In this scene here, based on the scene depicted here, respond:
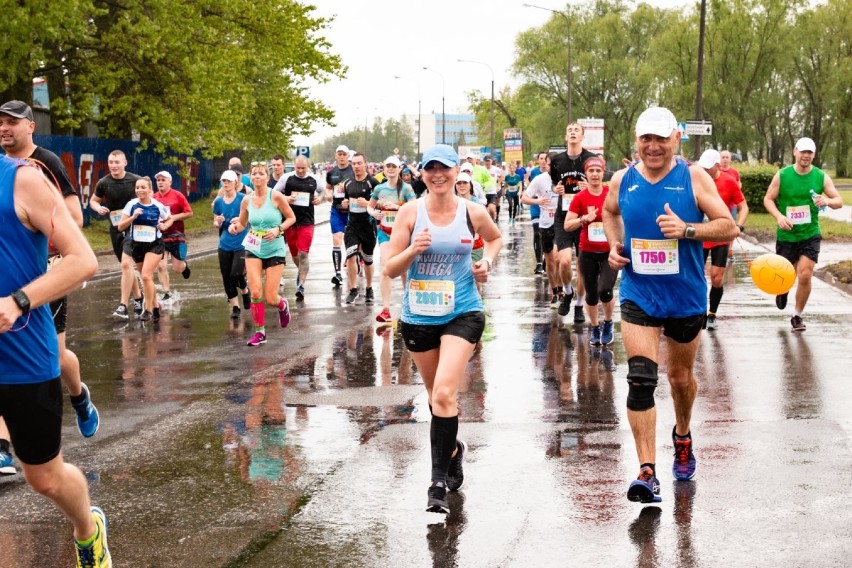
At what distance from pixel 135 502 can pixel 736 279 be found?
1342 cm

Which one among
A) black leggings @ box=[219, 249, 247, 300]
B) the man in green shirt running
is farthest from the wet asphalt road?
black leggings @ box=[219, 249, 247, 300]

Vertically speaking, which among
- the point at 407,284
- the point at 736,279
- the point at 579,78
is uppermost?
the point at 579,78

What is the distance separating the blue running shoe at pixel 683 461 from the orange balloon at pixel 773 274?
3646 millimetres

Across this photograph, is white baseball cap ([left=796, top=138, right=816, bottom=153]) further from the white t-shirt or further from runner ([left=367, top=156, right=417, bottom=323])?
runner ([left=367, top=156, right=417, bottom=323])

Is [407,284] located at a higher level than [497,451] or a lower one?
higher

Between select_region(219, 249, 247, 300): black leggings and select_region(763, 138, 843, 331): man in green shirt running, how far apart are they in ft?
19.8

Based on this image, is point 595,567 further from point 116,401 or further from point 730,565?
point 116,401

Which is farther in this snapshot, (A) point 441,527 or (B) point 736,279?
(B) point 736,279

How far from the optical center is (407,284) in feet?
21.1

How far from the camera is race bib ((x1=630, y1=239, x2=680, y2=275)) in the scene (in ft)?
20.4

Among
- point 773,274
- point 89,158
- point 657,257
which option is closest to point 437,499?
point 657,257

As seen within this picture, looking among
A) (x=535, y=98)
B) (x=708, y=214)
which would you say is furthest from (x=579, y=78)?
(x=708, y=214)

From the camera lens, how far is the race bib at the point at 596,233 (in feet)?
37.7

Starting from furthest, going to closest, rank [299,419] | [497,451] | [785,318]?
[785,318] → [299,419] → [497,451]
